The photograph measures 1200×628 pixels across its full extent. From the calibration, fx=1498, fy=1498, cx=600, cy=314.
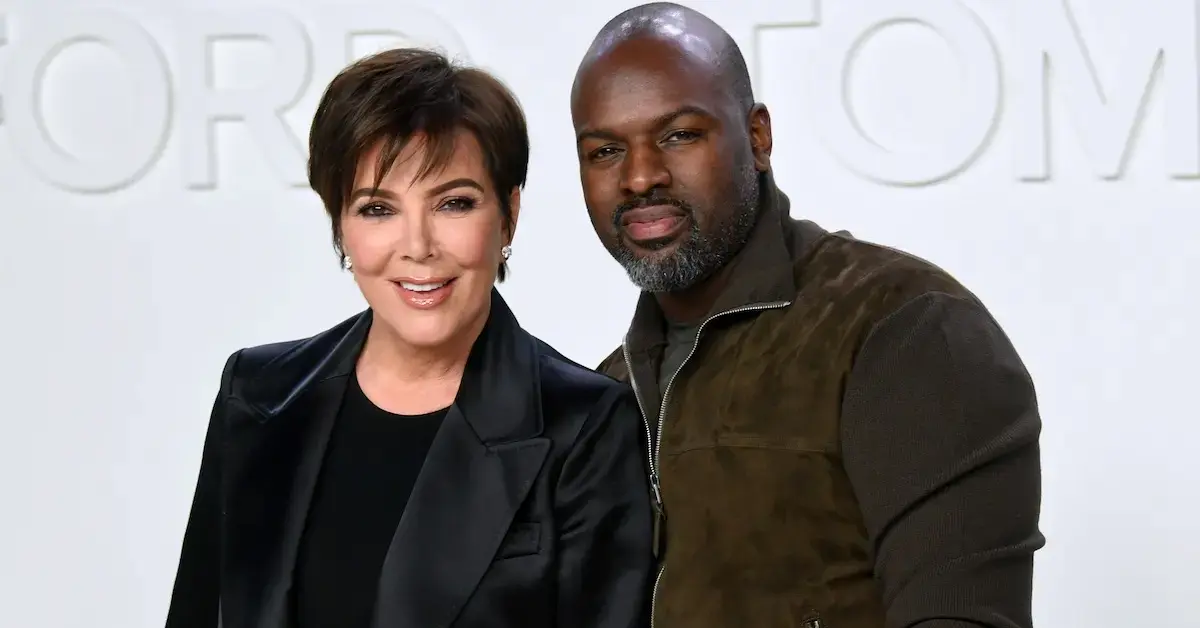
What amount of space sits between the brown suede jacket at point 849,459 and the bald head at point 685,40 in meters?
0.29

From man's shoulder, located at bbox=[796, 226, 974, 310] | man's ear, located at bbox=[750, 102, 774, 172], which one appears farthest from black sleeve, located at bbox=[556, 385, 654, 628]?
man's ear, located at bbox=[750, 102, 774, 172]

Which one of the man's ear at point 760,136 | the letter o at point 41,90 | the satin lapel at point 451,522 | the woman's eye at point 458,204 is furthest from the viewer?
the letter o at point 41,90

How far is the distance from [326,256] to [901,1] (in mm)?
1707

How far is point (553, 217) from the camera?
4.07 meters

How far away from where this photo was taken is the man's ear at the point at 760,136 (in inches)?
89.8

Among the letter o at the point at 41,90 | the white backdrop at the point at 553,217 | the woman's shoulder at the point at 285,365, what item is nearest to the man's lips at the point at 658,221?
the woman's shoulder at the point at 285,365

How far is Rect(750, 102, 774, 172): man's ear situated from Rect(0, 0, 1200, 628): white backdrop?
1675mm

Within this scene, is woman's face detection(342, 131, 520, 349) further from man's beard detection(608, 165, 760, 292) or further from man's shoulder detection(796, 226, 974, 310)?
man's shoulder detection(796, 226, 974, 310)

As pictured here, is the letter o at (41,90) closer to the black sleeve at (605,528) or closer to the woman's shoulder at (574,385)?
the woman's shoulder at (574,385)

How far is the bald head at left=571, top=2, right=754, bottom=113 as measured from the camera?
2.20m

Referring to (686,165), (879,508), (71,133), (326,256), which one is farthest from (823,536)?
(71,133)

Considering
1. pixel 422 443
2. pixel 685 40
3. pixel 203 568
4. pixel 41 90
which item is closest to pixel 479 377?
pixel 422 443

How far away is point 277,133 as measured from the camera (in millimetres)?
4109

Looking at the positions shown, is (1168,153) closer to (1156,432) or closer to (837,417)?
(1156,432)
